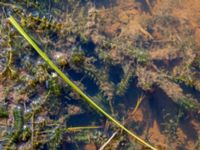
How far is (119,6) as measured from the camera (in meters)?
4.35

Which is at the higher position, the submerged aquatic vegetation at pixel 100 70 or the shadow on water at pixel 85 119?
the submerged aquatic vegetation at pixel 100 70

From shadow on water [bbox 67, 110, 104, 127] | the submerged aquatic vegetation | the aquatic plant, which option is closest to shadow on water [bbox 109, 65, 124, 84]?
the submerged aquatic vegetation

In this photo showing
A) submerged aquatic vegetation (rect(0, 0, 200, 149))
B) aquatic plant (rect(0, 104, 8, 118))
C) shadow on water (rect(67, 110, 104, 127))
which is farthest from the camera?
shadow on water (rect(67, 110, 104, 127))

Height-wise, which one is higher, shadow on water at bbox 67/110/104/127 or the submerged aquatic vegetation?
the submerged aquatic vegetation

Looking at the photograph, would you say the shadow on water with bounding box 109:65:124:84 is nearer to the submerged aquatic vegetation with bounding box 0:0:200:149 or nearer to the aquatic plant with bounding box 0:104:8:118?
the submerged aquatic vegetation with bounding box 0:0:200:149

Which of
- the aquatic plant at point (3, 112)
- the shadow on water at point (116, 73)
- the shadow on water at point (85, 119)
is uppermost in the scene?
the shadow on water at point (116, 73)

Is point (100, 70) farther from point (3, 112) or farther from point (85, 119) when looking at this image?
point (3, 112)

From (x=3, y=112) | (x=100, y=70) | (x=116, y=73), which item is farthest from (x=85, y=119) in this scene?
(x=3, y=112)

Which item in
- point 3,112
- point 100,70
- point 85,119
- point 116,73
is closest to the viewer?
Answer: point 3,112

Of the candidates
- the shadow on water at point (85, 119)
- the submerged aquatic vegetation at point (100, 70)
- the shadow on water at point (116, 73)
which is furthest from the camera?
the shadow on water at point (116, 73)

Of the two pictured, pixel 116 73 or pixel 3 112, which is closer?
pixel 3 112

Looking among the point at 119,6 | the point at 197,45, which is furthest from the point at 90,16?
the point at 197,45

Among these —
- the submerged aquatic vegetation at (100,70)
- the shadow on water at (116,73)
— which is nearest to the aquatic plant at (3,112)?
the submerged aquatic vegetation at (100,70)

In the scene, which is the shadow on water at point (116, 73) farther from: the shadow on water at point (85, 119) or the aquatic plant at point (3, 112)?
the aquatic plant at point (3, 112)
